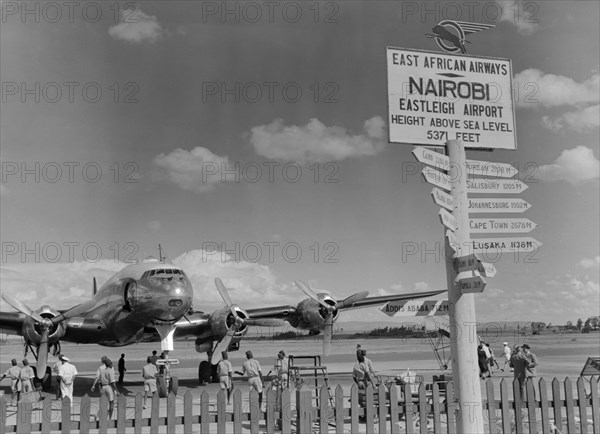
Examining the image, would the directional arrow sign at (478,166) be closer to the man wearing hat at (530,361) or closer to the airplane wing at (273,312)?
the man wearing hat at (530,361)

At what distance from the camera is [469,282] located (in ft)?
23.0

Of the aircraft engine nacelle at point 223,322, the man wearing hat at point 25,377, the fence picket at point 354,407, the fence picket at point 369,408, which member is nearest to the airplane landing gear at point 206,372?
the aircraft engine nacelle at point 223,322

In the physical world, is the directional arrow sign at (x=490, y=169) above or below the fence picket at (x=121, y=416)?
above

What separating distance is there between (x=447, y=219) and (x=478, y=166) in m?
0.87

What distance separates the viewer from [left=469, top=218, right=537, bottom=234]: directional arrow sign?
7195 millimetres

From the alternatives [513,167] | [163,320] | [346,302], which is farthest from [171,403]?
[346,302]

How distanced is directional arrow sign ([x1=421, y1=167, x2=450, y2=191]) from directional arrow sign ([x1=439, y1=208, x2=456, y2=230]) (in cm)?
32

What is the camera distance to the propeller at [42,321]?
19.6 meters

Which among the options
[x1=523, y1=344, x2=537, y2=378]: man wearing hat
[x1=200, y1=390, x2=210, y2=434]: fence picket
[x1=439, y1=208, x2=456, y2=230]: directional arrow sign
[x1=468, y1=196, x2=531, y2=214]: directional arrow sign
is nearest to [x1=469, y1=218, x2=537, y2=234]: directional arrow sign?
[x1=468, y1=196, x2=531, y2=214]: directional arrow sign

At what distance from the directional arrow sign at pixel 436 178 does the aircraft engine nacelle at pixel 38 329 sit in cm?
1681

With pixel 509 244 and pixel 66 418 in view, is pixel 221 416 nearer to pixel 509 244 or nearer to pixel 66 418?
pixel 66 418

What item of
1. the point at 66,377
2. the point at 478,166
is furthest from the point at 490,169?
the point at 66,377

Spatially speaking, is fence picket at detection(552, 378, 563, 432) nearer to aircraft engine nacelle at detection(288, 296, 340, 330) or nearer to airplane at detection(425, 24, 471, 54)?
airplane at detection(425, 24, 471, 54)

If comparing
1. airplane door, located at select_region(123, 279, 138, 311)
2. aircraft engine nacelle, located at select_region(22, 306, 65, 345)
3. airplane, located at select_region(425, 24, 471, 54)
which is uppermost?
airplane, located at select_region(425, 24, 471, 54)
